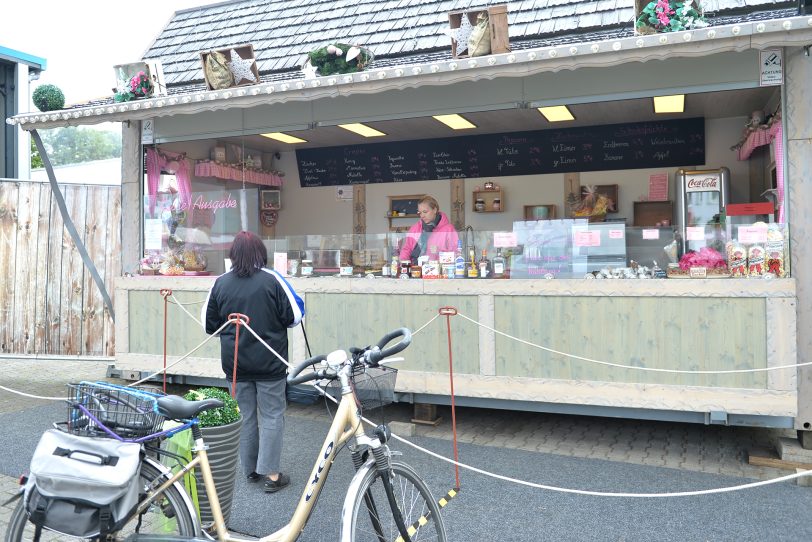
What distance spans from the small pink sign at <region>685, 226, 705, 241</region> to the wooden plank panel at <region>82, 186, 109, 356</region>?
738 cm

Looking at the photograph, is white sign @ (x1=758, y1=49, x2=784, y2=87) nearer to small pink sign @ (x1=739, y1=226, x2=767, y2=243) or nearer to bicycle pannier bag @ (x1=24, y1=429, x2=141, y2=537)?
small pink sign @ (x1=739, y1=226, x2=767, y2=243)

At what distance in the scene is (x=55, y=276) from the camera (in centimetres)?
965

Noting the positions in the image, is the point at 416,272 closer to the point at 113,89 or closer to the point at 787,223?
the point at 787,223

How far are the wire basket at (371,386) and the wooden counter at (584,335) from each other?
2961 mm

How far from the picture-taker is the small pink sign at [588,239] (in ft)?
20.4

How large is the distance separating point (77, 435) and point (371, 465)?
1.26 meters

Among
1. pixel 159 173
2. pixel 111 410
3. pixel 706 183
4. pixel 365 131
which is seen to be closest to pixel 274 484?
pixel 111 410

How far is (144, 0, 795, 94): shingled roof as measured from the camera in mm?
7188

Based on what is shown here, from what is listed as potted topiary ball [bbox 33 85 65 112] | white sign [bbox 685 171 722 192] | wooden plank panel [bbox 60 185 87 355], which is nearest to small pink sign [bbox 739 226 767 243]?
white sign [bbox 685 171 722 192]

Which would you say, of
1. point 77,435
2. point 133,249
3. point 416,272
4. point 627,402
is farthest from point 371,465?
point 133,249

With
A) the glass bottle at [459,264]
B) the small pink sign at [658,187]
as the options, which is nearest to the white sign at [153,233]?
the glass bottle at [459,264]

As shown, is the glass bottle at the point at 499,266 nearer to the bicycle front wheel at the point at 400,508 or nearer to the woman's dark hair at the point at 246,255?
the woman's dark hair at the point at 246,255

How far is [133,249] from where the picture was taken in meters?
8.37

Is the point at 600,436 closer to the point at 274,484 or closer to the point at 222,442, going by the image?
the point at 274,484
